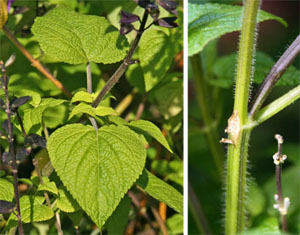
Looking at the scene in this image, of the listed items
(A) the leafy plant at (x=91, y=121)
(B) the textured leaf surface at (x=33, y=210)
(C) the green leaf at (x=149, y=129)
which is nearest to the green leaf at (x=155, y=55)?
(A) the leafy plant at (x=91, y=121)

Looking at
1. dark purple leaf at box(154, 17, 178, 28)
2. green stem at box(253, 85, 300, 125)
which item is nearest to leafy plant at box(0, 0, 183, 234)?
dark purple leaf at box(154, 17, 178, 28)

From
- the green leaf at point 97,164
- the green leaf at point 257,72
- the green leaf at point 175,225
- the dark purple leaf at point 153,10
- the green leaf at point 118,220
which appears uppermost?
the dark purple leaf at point 153,10

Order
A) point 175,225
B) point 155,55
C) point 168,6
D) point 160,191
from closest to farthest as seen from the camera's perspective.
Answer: point 168,6
point 160,191
point 155,55
point 175,225

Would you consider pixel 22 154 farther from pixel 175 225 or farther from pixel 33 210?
pixel 175 225

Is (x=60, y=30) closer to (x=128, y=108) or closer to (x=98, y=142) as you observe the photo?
(x=98, y=142)

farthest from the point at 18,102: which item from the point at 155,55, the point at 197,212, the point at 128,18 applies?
the point at 197,212

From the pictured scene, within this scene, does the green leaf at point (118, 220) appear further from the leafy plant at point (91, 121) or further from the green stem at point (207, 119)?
the green stem at point (207, 119)

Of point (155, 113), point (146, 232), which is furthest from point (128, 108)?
point (146, 232)
